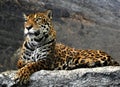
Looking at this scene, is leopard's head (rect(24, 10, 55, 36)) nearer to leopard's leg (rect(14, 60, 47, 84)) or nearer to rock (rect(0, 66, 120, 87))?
leopard's leg (rect(14, 60, 47, 84))

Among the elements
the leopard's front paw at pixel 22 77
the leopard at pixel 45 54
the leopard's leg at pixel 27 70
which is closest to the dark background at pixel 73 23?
the leopard at pixel 45 54

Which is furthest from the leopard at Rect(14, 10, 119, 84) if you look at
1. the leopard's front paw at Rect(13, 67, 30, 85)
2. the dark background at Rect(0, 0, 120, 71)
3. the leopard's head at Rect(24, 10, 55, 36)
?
the dark background at Rect(0, 0, 120, 71)

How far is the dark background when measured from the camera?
2758 cm

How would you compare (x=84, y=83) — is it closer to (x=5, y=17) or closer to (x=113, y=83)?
(x=113, y=83)

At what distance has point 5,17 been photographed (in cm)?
2920

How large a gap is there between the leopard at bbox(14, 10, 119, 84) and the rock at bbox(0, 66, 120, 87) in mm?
649

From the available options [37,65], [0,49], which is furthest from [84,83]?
[0,49]

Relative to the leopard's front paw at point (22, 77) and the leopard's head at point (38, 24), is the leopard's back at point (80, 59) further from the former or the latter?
the leopard's front paw at point (22, 77)

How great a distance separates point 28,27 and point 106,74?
2.49 metres

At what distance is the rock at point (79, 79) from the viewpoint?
15.4 meters

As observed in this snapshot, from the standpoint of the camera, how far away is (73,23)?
30.2 metres

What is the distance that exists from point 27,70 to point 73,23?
47.4ft

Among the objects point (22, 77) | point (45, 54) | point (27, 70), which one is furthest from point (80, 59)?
point (22, 77)

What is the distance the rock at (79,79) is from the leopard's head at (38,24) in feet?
4.54
